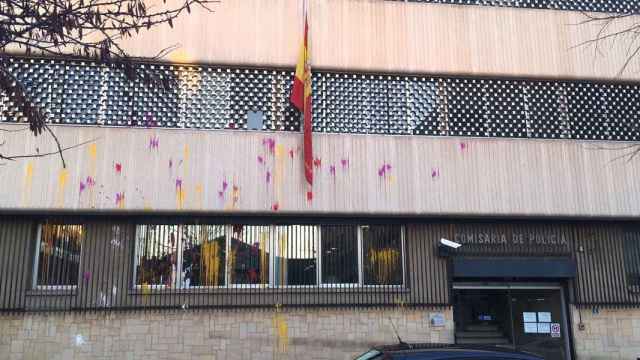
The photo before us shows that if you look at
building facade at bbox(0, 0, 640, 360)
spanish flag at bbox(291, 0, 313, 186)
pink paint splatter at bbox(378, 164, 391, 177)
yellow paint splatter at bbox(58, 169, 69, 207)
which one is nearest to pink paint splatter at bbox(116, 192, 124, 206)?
building facade at bbox(0, 0, 640, 360)

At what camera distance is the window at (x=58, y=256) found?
430 inches

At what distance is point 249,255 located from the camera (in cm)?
1137

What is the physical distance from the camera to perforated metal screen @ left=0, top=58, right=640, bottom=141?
11289 millimetres

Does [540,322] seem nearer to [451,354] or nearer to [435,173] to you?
[435,173]

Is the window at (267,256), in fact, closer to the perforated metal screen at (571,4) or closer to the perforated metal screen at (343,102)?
the perforated metal screen at (343,102)

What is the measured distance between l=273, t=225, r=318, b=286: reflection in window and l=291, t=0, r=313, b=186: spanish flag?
3.71ft

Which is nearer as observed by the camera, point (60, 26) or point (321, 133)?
point (60, 26)

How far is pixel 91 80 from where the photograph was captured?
11.4 m

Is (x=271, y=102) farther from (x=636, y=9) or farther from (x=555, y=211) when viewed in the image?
(x=636, y=9)

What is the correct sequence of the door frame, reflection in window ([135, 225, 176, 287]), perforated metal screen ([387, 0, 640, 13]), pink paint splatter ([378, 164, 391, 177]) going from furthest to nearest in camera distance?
perforated metal screen ([387, 0, 640, 13]), the door frame, pink paint splatter ([378, 164, 391, 177]), reflection in window ([135, 225, 176, 287])

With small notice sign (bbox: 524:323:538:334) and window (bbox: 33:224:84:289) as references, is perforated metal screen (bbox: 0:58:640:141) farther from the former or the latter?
small notice sign (bbox: 524:323:538:334)

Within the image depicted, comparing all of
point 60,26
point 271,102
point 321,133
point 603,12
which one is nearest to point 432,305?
point 321,133

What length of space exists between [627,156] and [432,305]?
537cm

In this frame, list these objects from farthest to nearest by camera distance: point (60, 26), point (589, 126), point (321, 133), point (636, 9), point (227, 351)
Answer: point (636, 9), point (589, 126), point (321, 133), point (227, 351), point (60, 26)
